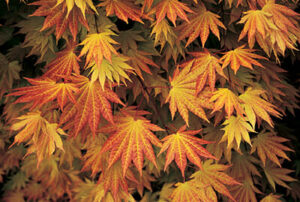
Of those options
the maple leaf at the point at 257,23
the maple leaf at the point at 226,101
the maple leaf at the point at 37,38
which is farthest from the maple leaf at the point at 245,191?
the maple leaf at the point at 37,38

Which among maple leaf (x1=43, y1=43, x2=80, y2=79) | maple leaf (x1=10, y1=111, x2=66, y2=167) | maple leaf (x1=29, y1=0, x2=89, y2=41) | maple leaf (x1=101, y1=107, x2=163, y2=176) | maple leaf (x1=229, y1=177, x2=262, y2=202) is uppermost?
maple leaf (x1=29, y1=0, x2=89, y2=41)

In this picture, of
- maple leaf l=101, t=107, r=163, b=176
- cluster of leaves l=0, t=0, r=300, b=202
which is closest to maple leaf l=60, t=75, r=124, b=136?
cluster of leaves l=0, t=0, r=300, b=202

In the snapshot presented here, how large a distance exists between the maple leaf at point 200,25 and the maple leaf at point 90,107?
668 mm

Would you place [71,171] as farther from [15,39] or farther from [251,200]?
[251,200]

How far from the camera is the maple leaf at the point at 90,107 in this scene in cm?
156

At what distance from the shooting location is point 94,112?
156cm

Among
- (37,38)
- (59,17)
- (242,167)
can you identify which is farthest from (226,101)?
(37,38)

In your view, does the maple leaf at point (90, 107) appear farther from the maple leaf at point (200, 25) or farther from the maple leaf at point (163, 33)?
the maple leaf at point (200, 25)

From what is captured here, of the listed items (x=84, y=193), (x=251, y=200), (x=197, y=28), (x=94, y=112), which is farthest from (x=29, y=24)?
(x=251, y=200)

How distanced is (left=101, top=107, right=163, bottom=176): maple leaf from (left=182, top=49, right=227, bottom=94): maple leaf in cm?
39

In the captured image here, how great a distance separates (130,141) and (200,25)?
896 millimetres

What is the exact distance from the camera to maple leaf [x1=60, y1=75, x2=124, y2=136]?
5.11 feet

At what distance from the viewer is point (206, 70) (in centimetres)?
170

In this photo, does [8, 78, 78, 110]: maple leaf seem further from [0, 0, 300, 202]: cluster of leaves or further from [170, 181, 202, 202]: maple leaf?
[170, 181, 202, 202]: maple leaf
